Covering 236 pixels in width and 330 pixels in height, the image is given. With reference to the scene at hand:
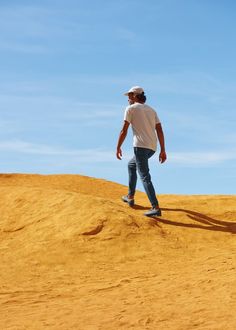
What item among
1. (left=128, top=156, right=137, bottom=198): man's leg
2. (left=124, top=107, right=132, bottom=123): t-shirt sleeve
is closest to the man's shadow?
(left=128, top=156, right=137, bottom=198): man's leg

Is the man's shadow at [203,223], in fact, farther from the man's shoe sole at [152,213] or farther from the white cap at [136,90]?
the white cap at [136,90]

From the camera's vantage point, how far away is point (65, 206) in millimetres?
9914

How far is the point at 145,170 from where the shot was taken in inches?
376

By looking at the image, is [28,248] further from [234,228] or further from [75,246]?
[234,228]

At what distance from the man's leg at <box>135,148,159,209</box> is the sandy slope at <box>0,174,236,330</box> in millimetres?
470

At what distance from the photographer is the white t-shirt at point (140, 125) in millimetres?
9664

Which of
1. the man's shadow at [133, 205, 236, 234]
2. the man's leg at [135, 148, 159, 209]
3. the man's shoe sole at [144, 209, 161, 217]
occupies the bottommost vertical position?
the man's shadow at [133, 205, 236, 234]

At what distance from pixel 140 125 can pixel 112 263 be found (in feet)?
9.34

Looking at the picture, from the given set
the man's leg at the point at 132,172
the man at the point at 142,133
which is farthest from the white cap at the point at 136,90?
the man's leg at the point at 132,172

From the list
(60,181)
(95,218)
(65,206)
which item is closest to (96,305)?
(95,218)

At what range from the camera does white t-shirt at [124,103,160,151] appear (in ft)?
31.7

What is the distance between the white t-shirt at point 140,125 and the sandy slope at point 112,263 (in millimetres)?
1305

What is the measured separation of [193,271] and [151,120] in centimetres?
343

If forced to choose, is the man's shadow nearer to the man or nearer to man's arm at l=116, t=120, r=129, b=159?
the man
